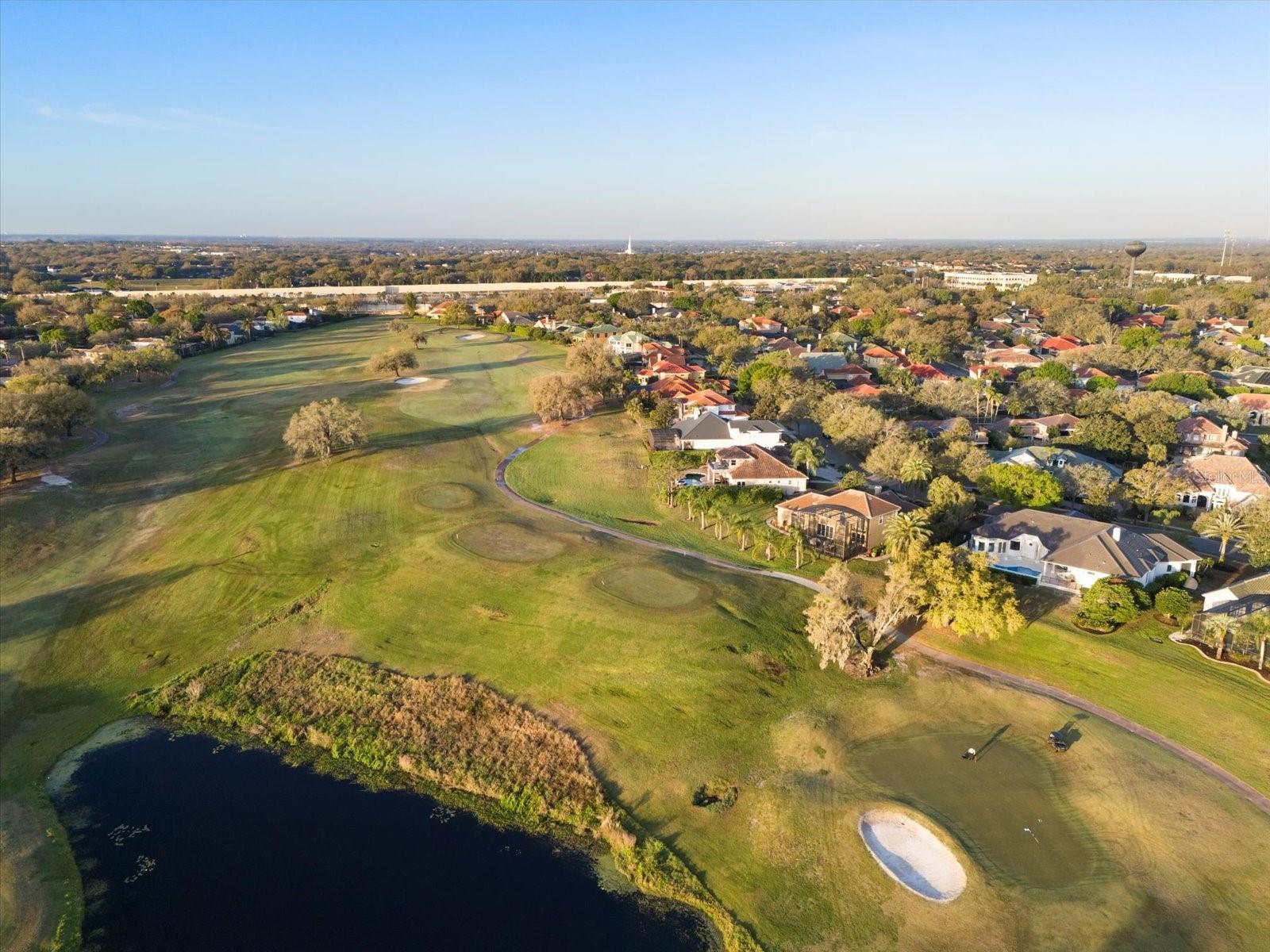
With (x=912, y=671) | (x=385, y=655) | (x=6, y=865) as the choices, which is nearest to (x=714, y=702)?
(x=912, y=671)

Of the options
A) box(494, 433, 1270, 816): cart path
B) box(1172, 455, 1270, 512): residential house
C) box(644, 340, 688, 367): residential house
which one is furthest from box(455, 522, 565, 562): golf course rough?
box(644, 340, 688, 367): residential house

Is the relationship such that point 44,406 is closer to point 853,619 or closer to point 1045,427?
point 853,619

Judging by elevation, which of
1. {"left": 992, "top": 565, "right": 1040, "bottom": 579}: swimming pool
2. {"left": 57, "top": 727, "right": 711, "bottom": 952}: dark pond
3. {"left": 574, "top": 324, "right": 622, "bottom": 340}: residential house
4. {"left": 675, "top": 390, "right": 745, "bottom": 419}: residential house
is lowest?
{"left": 57, "top": 727, "right": 711, "bottom": 952}: dark pond

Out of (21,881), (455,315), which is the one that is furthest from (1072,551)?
(455,315)

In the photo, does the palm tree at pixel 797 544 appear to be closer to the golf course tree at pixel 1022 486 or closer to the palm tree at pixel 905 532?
the palm tree at pixel 905 532

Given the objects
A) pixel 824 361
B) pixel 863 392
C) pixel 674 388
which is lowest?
pixel 863 392

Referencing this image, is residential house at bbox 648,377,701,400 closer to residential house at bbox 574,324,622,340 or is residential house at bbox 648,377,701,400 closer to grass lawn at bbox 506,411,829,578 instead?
grass lawn at bbox 506,411,829,578
